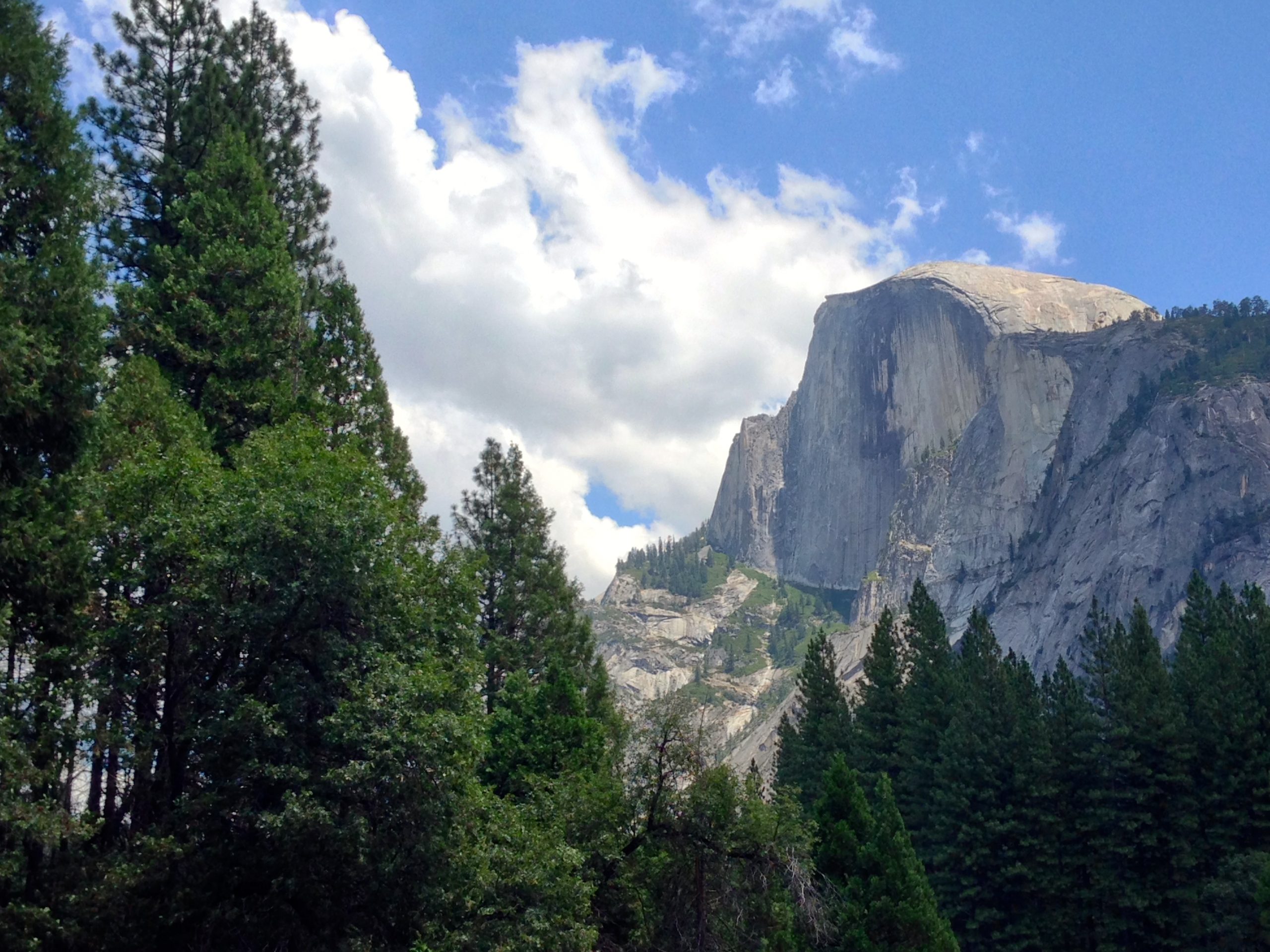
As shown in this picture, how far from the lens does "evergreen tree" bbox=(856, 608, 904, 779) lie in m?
46.7

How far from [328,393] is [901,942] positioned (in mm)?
21227

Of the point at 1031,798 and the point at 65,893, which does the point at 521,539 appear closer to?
the point at 1031,798

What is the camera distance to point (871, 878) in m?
24.4

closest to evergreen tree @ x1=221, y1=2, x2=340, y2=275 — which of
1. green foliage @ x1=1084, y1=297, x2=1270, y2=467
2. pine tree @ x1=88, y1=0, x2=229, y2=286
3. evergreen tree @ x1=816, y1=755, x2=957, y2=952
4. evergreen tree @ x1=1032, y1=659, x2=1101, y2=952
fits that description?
pine tree @ x1=88, y1=0, x2=229, y2=286

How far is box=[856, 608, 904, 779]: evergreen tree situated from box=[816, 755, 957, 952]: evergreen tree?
65.8ft

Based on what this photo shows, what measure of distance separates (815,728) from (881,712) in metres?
4.86

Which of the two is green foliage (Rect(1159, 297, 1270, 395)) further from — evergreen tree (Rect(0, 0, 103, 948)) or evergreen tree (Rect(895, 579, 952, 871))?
evergreen tree (Rect(0, 0, 103, 948))

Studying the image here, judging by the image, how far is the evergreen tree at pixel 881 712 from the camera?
46719 millimetres

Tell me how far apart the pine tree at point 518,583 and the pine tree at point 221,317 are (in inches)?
546

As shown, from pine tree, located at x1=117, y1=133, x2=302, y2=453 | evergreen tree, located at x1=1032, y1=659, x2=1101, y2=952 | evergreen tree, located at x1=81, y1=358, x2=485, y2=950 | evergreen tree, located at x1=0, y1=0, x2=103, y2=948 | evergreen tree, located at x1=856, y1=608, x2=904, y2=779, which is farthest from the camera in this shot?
evergreen tree, located at x1=856, y1=608, x2=904, y2=779

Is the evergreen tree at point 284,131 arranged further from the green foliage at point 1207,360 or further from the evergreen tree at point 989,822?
the green foliage at point 1207,360

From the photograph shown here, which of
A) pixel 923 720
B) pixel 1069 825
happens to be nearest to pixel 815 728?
pixel 923 720

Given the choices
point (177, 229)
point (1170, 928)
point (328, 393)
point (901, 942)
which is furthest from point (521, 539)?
point (1170, 928)

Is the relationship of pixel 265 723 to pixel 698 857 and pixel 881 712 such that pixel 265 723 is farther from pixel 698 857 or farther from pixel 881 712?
pixel 881 712
